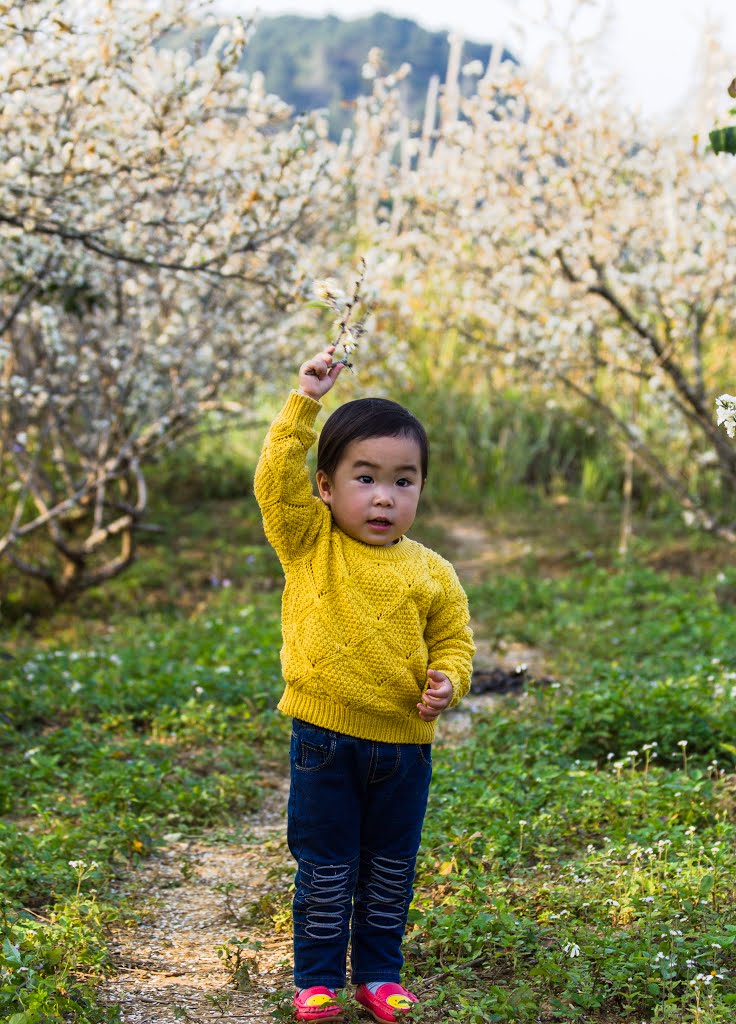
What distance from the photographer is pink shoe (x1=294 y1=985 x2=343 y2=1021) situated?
104 inches

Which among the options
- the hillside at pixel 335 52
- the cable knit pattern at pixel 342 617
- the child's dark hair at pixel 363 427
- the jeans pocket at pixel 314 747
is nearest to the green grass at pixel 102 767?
the jeans pocket at pixel 314 747

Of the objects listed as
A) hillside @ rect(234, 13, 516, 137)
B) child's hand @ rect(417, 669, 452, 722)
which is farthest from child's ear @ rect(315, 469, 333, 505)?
hillside @ rect(234, 13, 516, 137)

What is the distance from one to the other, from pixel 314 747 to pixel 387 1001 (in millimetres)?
625

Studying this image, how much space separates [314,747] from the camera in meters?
2.69

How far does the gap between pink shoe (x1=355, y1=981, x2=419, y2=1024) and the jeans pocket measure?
1.84 ft

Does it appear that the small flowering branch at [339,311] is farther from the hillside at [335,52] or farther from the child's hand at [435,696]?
the hillside at [335,52]

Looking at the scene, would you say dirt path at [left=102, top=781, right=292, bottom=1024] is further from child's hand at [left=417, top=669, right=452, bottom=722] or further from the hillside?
the hillside

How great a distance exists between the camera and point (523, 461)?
11.0 meters

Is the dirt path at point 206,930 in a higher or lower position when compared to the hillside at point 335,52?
lower

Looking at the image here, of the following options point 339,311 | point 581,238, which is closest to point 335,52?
point 581,238

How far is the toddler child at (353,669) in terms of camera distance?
8.81ft

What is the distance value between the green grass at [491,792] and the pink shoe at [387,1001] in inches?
3.0

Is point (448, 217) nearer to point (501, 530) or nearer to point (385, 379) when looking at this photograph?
point (385, 379)

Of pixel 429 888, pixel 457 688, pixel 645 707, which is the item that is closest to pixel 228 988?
pixel 429 888
